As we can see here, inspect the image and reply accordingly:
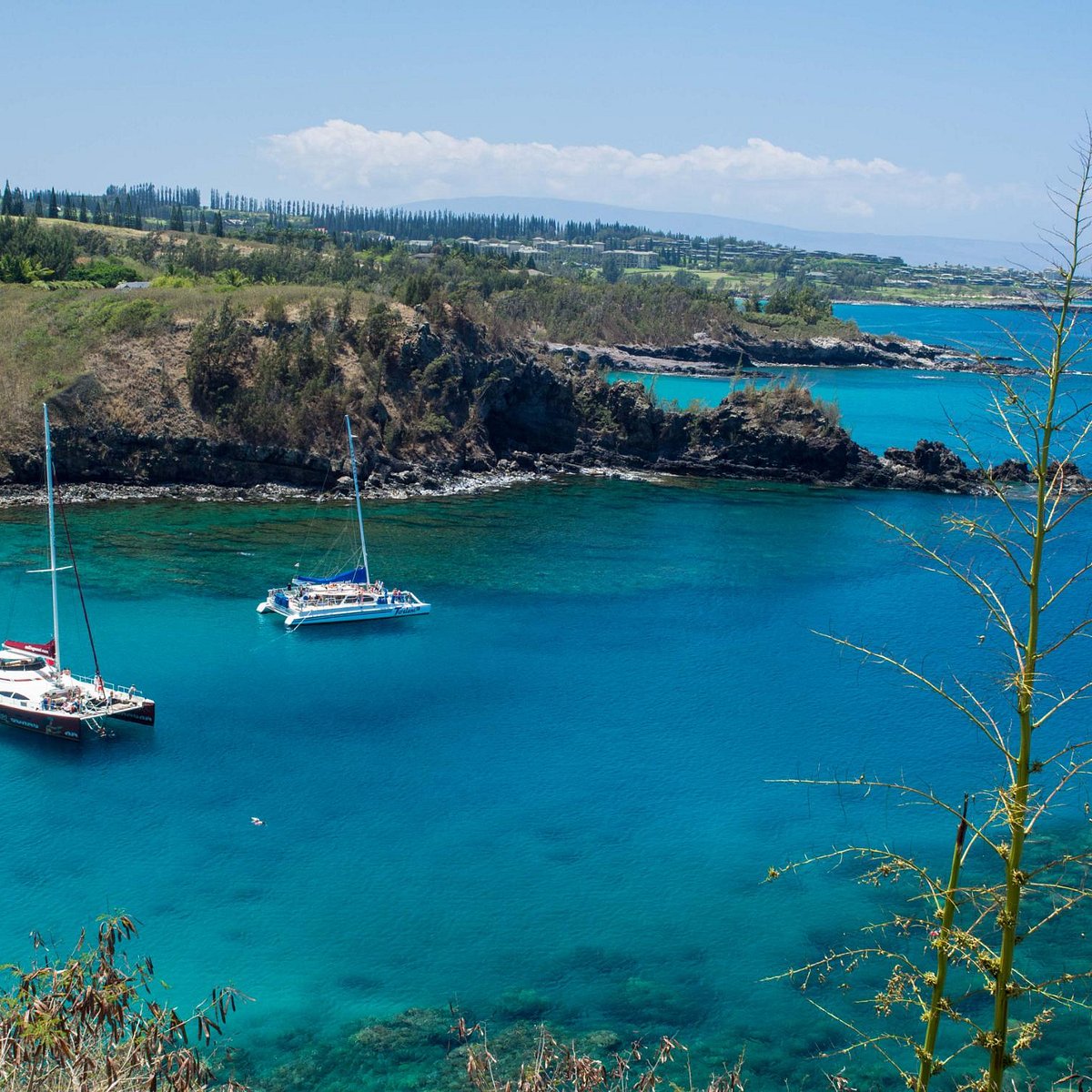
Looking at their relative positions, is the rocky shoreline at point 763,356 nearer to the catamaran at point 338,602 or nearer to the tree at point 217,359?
the tree at point 217,359

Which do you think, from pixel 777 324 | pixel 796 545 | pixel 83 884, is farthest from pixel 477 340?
pixel 777 324

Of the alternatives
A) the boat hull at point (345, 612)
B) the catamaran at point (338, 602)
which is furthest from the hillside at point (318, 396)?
the boat hull at point (345, 612)

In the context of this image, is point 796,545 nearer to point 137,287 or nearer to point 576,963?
point 576,963

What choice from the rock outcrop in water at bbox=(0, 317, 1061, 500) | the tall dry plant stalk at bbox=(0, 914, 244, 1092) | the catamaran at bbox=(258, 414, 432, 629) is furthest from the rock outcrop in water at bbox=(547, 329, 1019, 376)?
the tall dry plant stalk at bbox=(0, 914, 244, 1092)

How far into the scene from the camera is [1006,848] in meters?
9.96

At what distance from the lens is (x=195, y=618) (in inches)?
2005

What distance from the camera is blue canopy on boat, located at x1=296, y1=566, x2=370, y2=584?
54156 mm

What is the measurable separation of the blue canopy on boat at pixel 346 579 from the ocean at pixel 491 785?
9.28 ft

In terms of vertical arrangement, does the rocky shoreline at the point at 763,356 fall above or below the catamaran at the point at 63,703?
above

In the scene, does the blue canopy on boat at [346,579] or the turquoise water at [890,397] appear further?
the turquoise water at [890,397]

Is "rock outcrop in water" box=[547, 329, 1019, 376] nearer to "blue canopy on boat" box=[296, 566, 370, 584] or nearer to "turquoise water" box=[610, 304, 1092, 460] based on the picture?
"turquoise water" box=[610, 304, 1092, 460]

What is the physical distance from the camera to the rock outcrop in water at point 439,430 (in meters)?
74.4

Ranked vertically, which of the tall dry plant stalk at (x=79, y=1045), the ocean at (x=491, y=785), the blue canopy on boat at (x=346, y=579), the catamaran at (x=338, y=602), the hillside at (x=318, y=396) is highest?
the hillside at (x=318, y=396)

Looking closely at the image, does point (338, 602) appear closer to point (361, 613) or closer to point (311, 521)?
point (361, 613)
